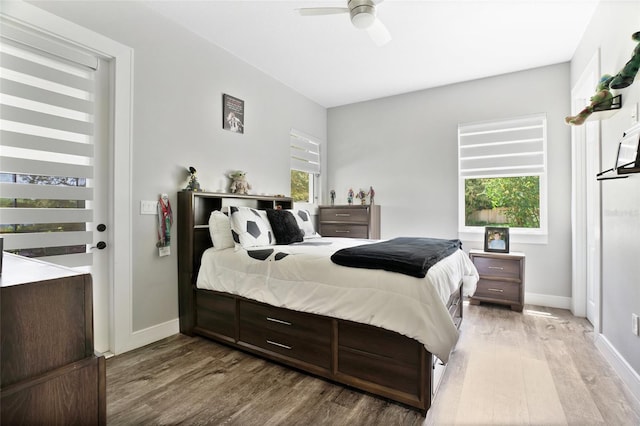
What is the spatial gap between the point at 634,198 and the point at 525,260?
1974 mm

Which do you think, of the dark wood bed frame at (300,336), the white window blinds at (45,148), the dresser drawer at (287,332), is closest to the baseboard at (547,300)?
the dark wood bed frame at (300,336)

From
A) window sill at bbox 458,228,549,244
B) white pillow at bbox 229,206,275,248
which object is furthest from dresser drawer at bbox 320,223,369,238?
white pillow at bbox 229,206,275,248

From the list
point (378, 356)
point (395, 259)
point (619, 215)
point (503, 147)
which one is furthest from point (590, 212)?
point (378, 356)

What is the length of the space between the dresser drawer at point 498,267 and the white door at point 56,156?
3.75 metres

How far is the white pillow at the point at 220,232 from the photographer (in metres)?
2.65

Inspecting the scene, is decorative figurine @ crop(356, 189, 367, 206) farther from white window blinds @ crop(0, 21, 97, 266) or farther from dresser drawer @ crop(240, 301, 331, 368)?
white window blinds @ crop(0, 21, 97, 266)

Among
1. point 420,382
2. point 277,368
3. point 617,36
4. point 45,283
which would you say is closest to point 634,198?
point 617,36

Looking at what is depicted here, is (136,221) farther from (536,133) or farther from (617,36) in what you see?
(536,133)

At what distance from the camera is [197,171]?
2.98 m

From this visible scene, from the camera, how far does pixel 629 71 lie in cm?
175

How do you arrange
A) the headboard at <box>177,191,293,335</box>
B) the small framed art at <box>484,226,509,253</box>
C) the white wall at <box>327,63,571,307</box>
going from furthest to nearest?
the small framed art at <box>484,226,509,253</box>
the white wall at <box>327,63,571,307</box>
the headboard at <box>177,191,293,335</box>

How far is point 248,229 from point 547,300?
355 cm

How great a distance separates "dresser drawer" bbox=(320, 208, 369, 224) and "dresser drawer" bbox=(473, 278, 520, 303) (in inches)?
63.7

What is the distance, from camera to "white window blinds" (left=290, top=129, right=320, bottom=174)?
4449mm
